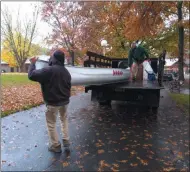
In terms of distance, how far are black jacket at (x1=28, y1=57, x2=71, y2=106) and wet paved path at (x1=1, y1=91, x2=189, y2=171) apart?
986mm

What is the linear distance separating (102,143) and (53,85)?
1683mm

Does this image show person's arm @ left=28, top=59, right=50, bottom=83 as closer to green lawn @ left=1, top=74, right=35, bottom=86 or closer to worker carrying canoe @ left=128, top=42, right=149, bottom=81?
worker carrying canoe @ left=128, top=42, right=149, bottom=81

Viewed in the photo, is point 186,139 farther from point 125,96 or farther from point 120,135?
point 125,96

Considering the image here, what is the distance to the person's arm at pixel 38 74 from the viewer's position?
4340 millimetres

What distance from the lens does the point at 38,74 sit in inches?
171

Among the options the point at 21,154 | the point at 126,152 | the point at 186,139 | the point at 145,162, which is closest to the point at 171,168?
the point at 145,162

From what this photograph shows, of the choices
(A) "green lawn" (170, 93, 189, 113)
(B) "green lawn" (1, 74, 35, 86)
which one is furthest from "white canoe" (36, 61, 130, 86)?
(B) "green lawn" (1, 74, 35, 86)

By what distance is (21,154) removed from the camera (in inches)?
179

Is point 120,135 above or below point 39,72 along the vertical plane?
below

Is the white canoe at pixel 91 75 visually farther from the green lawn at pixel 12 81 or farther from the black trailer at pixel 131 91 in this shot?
the green lawn at pixel 12 81

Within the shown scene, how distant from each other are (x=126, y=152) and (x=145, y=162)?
545 mm

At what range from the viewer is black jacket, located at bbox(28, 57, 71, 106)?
4.37m

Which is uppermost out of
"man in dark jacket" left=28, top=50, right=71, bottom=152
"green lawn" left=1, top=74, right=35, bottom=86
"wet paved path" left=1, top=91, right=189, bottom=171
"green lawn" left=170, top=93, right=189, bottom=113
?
"man in dark jacket" left=28, top=50, right=71, bottom=152

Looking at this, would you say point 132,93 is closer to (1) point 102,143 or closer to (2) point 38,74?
(1) point 102,143
